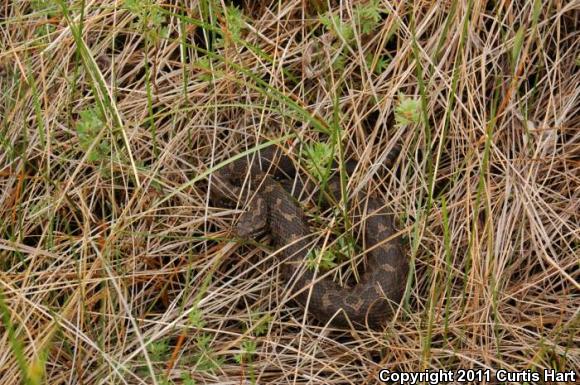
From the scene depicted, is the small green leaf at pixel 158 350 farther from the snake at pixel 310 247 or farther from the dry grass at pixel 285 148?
the snake at pixel 310 247

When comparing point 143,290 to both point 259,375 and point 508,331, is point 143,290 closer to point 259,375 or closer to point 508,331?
point 259,375

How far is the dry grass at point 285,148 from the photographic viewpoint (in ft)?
15.8

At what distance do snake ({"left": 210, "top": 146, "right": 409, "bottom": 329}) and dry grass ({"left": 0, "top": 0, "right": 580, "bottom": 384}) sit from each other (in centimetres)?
12

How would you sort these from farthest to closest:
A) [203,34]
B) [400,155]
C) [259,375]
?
→ [203,34]
[400,155]
[259,375]

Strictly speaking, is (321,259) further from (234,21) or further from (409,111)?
(234,21)

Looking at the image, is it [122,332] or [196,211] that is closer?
[122,332]

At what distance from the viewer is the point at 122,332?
16.0 ft

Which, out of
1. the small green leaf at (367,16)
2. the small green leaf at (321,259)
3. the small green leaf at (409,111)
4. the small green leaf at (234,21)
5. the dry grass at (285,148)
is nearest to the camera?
the small green leaf at (409,111)

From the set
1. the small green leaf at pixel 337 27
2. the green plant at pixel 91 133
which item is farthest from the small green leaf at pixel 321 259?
the green plant at pixel 91 133

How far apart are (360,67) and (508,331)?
2.24 metres

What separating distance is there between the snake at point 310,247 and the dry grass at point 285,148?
4.8 inches

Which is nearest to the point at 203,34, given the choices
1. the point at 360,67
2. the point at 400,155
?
the point at 360,67

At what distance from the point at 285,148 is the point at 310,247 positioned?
78 cm

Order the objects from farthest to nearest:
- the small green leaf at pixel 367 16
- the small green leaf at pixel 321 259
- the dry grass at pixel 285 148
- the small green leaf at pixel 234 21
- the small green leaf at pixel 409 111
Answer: the small green leaf at pixel 367 16 → the small green leaf at pixel 234 21 → the small green leaf at pixel 321 259 → the dry grass at pixel 285 148 → the small green leaf at pixel 409 111
